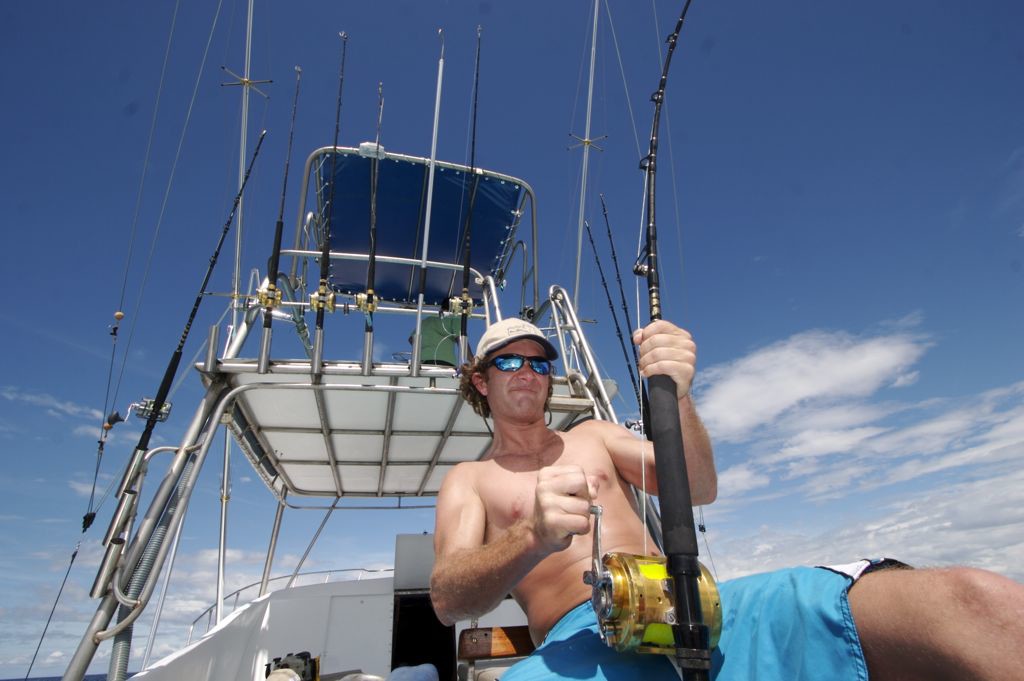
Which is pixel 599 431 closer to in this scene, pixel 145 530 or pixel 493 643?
pixel 493 643

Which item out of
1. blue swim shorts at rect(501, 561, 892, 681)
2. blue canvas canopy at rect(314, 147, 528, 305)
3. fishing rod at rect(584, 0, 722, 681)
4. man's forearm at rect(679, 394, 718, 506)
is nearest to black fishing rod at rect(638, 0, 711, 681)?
fishing rod at rect(584, 0, 722, 681)

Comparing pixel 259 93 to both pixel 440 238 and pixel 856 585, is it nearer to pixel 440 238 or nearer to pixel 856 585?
pixel 440 238

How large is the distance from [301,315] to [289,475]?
259 cm

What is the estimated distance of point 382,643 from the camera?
5996 millimetres

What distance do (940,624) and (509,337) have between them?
1.65 meters

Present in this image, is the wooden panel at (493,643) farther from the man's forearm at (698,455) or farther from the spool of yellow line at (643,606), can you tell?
the spool of yellow line at (643,606)

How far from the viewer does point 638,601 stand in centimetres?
114

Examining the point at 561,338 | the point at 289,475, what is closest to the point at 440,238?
the point at 561,338

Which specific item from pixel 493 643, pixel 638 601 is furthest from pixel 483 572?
pixel 493 643

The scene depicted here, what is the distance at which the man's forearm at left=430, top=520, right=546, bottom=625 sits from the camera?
1.19 m

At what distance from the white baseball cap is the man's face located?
0.9 inches

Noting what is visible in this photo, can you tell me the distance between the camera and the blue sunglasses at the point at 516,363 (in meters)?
A: 2.27

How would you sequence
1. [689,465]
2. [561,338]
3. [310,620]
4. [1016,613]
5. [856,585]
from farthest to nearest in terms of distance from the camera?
1. [310,620]
2. [561,338]
3. [689,465]
4. [856,585]
5. [1016,613]

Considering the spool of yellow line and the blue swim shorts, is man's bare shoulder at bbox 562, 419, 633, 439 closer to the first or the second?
the blue swim shorts
